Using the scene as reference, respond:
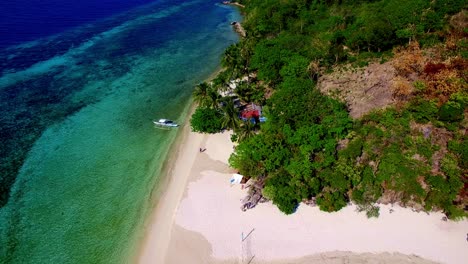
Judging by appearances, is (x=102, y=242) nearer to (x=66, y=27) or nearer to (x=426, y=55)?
(x=426, y=55)

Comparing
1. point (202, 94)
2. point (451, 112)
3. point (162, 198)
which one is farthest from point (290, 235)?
point (202, 94)

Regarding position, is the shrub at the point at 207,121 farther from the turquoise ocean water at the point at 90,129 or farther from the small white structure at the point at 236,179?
the small white structure at the point at 236,179

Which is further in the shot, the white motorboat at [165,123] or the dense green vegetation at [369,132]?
the white motorboat at [165,123]

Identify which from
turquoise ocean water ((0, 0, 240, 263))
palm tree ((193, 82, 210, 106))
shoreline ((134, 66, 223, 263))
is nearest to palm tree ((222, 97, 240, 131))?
palm tree ((193, 82, 210, 106))

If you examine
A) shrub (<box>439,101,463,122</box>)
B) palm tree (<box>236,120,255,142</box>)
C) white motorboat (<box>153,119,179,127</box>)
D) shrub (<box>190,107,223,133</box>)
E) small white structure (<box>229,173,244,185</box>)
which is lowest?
white motorboat (<box>153,119,179,127</box>)

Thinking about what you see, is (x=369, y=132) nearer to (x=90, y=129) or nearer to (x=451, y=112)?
(x=451, y=112)

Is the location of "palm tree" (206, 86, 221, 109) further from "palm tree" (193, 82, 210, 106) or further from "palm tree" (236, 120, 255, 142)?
"palm tree" (236, 120, 255, 142)

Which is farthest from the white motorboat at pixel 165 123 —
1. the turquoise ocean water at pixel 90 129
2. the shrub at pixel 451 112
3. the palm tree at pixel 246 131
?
the shrub at pixel 451 112
